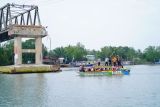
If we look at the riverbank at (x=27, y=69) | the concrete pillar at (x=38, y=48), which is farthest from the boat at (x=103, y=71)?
the concrete pillar at (x=38, y=48)

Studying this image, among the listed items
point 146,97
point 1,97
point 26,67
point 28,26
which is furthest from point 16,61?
point 146,97

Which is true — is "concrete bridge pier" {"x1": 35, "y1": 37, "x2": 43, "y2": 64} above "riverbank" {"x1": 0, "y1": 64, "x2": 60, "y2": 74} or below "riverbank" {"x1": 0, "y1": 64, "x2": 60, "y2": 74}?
above

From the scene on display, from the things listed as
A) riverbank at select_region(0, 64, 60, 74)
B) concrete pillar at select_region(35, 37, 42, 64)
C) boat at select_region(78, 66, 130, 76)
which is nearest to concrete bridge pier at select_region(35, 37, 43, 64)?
concrete pillar at select_region(35, 37, 42, 64)

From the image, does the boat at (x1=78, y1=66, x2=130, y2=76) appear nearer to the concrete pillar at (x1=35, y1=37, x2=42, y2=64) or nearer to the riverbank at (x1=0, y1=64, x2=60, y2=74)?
the riverbank at (x1=0, y1=64, x2=60, y2=74)

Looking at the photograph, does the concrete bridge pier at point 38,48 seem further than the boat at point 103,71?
Yes

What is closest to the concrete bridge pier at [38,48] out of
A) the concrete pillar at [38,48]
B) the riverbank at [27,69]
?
the concrete pillar at [38,48]

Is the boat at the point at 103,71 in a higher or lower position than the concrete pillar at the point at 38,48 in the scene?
lower

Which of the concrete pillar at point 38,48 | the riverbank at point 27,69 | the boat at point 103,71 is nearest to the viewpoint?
the boat at point 103,71

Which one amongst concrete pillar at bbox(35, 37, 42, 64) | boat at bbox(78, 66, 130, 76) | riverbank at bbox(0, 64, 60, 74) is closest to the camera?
boat at bbox(78, 66, 130, 76)

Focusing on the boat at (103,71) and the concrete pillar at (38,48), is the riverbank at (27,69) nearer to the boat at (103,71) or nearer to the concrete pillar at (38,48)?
the concrete pillar at (38,48)

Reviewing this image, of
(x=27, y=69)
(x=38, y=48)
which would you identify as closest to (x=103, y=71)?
(x=27, y=69)

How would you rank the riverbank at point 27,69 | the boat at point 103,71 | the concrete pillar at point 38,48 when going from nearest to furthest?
the boat at point 103,71, the riverbank at point 27,69, the concrete pillar at point 38,48

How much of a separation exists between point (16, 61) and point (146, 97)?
179ft

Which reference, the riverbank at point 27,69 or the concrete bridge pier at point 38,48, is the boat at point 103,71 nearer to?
the riverbank at point 27,69
